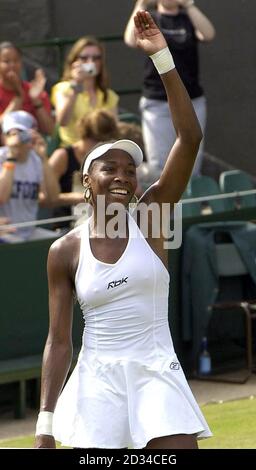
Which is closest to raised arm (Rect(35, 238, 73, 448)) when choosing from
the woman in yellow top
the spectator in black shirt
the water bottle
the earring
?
the earring

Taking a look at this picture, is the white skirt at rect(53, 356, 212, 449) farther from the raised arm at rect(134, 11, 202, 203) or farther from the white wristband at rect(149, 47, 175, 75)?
the white wristband at rect(149, 47, 175, 75)

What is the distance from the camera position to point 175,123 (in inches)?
187

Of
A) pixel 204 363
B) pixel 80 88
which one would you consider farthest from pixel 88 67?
pixel 204 363

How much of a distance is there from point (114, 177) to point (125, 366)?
67 centimetres

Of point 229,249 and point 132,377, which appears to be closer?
point 132,377

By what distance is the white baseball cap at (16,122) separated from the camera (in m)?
9.29

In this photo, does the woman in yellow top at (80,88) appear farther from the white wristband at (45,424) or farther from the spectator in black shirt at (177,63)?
the white wristband at (45,424)

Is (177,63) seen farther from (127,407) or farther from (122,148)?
(127,407)

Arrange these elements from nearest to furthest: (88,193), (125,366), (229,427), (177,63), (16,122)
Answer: (125,366) → (88,193) → (229,427) → (16,122) → (177,63)

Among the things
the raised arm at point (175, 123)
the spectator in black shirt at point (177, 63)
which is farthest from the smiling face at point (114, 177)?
the spectator in black shirt at point (177, 63)

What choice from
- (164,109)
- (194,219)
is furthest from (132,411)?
(164,109)

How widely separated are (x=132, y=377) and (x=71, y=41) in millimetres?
7886
